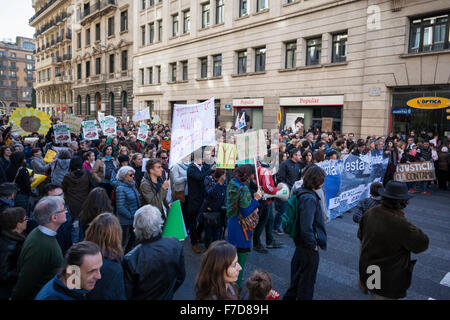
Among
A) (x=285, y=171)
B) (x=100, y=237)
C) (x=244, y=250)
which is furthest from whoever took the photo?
(x=285, y=171)

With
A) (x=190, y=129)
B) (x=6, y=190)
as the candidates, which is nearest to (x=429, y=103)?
(x=190, y=129)

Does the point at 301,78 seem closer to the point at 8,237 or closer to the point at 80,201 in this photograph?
the point at 80,201

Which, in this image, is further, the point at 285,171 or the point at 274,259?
the point at 285,171

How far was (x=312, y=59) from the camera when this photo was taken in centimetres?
1903

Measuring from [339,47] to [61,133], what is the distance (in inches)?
581

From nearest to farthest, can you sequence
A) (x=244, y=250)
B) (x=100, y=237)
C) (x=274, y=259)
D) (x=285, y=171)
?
(x=100, y=237) → (x=244, y=250) → (x=274, y=259) → (x=285, y=171)

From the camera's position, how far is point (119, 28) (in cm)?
3681

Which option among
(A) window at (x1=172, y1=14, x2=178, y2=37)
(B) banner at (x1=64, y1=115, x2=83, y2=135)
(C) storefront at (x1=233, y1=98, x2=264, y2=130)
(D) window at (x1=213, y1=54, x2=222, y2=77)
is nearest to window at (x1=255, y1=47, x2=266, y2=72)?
(C) storefront at (x1=233, y1=98, x2=264, y2=130)

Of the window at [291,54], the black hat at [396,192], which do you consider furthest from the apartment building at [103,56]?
the black hat at [396,192]

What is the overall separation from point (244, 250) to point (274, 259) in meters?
1.47

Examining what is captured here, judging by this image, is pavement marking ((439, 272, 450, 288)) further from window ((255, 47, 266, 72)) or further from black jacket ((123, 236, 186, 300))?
window ((255, 47, 266, 72))

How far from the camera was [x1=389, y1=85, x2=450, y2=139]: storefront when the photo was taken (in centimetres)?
1436

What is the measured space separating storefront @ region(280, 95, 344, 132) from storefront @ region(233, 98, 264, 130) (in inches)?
76.1
